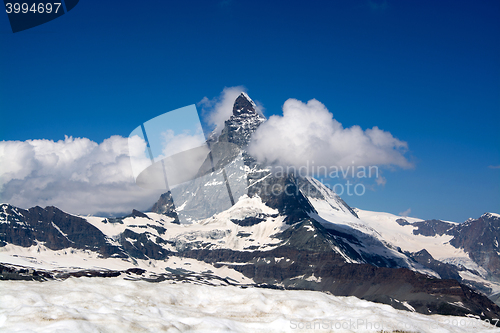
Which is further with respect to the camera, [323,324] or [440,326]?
[440,326]

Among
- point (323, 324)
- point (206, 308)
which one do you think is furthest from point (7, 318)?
point (323, 324)

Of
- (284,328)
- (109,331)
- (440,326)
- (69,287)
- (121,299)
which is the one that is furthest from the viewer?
(69,287)

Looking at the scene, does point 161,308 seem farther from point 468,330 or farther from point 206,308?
point 468,330

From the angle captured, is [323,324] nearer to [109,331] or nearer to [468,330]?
[468,330]

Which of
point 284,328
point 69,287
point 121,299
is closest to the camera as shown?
point 284,328

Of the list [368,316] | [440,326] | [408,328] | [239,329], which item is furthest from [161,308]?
[440,326]

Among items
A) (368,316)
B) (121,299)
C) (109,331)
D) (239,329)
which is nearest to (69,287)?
(121,299)

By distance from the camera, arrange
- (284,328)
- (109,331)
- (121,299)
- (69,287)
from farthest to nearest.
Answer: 1. (69,287)
2. (121,299)
3. (284,328)
4. (109,331)

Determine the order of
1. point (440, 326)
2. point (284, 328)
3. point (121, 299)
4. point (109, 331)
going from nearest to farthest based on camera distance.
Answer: point (109, 331), point (284, 328), point (440, 326), point (121, 299)

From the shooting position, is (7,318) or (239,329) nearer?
(7,318)
